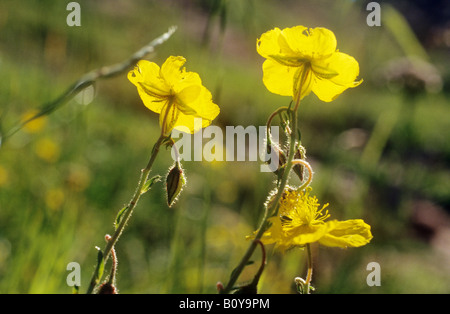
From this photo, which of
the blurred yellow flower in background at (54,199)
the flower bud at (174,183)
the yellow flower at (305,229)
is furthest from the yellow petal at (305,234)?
the blurred yellow flower in background at (54,199)

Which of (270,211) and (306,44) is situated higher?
(306,44)

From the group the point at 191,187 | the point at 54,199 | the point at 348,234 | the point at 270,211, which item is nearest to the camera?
the point at 270,211

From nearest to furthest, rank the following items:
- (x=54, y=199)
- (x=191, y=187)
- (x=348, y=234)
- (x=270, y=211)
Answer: (x=270, y=211), (x=348, y=234), (x=54, y=199), (x=191, y=187)

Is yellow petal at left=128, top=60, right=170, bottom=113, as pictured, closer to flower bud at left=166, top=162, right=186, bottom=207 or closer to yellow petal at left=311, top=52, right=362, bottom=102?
flower bud at left=166, top=162, right=186, bottom=207

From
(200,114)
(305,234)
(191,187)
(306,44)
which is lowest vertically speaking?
(305,234)

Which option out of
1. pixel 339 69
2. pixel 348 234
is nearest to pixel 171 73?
pixel 339 69

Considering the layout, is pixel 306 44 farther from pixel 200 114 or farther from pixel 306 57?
pixel 200 114

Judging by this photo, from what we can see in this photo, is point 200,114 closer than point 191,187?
Yes

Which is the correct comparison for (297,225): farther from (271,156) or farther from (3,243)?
(3,243)
